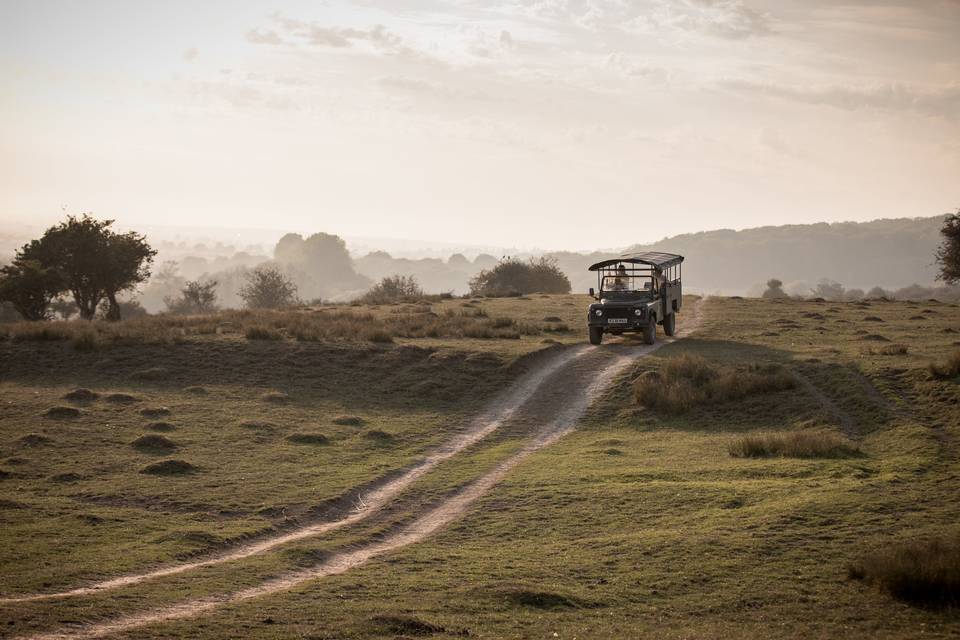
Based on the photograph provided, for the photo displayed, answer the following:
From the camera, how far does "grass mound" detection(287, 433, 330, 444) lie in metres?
24.2

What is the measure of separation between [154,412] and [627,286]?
19.7m

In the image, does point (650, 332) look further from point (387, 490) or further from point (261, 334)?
point (387, 490)

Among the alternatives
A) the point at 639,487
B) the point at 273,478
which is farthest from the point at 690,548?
the point at 273,478

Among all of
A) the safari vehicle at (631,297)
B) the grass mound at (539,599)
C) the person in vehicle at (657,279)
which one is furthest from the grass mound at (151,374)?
the grass mound at (539,599)

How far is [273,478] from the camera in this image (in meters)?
20.4

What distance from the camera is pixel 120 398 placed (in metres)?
28.3

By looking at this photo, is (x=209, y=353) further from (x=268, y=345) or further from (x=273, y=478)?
(x=273, y=478)

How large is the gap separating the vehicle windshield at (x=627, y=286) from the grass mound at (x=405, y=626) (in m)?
26.4

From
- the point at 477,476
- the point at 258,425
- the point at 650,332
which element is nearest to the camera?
the point at 477,476

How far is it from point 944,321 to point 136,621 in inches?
1686

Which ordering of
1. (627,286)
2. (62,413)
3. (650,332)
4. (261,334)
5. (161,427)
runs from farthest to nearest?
(261,334), (627,286), (650,332), (62,413), (161,427)

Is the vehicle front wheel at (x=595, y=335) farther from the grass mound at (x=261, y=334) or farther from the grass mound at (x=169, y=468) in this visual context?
the grass mound at (x=169, y=468)

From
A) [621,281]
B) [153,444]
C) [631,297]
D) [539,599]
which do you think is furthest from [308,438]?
[621,281]

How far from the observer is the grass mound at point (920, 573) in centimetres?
1158
